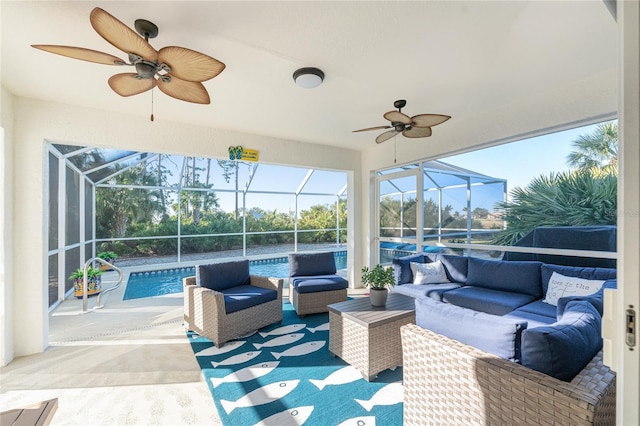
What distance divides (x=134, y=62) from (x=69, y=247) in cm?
462

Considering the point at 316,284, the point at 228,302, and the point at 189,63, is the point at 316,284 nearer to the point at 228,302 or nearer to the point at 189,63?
the point at 228,302

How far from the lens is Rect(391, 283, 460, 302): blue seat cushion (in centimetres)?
361

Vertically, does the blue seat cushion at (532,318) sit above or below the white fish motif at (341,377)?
above

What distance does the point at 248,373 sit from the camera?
2.50 meters

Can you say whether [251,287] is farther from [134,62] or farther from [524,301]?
[524,301]

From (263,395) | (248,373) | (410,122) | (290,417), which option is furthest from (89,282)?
(410,122)

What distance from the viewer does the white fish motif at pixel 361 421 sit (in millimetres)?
1885

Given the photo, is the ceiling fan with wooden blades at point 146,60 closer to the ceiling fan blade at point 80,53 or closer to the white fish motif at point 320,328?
the ceiling fan blade at point 80,53

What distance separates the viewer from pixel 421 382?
68.5 inches

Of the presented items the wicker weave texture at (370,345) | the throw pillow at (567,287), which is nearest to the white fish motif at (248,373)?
the wicker weave texture at (370,345)

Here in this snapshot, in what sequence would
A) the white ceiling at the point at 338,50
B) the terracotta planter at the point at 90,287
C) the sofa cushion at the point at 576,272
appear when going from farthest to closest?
1. the terracotta planter at the point at 90,287
2. the sofa cushion at the point at 576,272
3. the white ceiling at the point at 338,50

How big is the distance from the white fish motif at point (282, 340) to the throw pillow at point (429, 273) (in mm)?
1883

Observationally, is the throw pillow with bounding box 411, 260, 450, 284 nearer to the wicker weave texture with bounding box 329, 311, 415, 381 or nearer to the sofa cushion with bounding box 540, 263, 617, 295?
the sofa cushion with bounding box 540, 263, 617, 295

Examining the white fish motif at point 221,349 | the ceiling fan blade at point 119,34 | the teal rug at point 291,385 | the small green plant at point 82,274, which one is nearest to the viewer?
the ceiling fan blade at point 119,34
